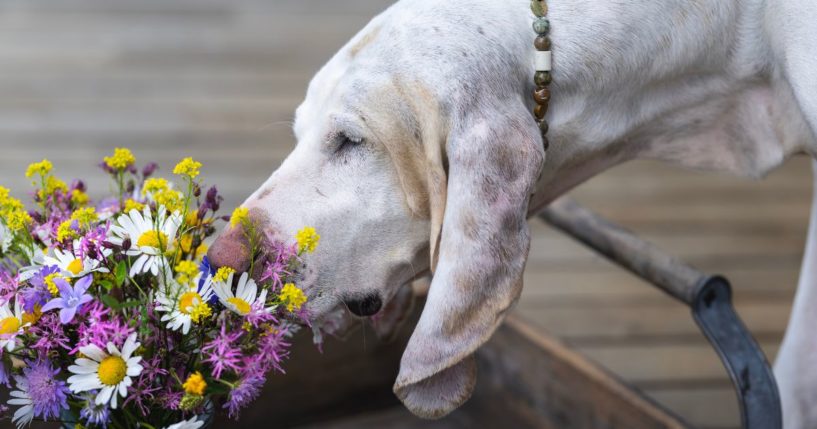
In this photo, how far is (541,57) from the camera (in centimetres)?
108

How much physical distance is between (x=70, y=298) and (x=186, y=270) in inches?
4.7

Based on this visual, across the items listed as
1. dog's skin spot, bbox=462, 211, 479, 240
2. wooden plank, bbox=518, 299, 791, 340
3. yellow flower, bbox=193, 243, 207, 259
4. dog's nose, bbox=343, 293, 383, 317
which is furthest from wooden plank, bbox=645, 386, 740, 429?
yellow flower, bbox=193, 243, 207, 259

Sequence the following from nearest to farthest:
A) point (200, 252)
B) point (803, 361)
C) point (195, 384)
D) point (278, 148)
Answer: point (195, 384)
point (200, 252)
point (803, 361)
point (278, 148)

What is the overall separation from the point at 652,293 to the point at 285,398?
45.7 inches

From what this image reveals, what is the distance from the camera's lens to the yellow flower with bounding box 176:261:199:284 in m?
0.85

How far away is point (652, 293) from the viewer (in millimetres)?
2457

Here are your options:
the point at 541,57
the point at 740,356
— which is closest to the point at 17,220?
the point at 541,57

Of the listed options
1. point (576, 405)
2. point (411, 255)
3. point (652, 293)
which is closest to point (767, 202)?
point (652, 293)

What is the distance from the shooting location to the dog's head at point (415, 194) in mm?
1007

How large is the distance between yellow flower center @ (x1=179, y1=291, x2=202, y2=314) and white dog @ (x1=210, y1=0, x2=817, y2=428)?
0.12 m

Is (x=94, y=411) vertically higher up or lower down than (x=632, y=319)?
higher up

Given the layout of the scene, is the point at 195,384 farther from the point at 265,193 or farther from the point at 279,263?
the point at 265,193

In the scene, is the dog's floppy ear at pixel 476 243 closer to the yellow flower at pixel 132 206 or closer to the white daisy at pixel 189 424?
the white daisy at pixel 189 424

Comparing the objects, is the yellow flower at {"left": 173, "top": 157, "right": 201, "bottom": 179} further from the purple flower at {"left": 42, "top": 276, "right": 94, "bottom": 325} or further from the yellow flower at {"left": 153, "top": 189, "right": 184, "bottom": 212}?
the purple flower at {"left": 42, "top": 276, "right": 94, "bottom": 325}
